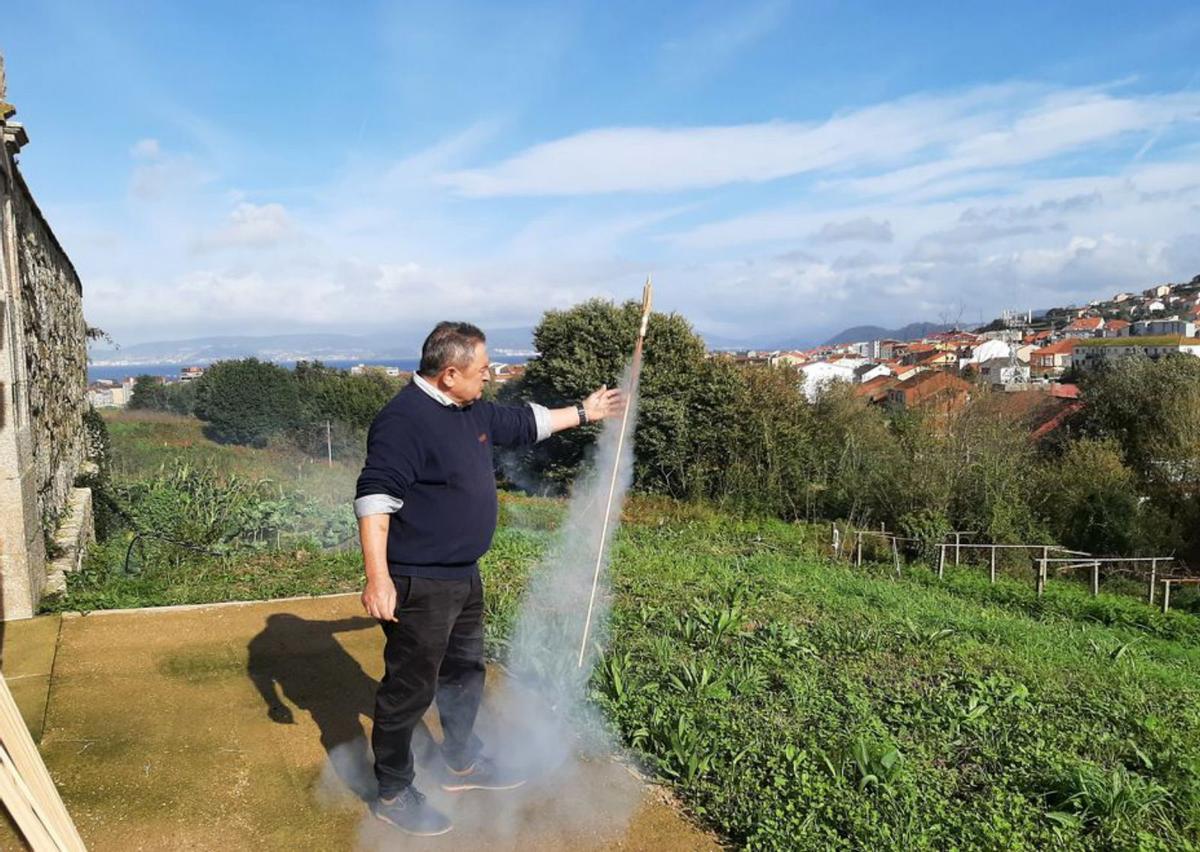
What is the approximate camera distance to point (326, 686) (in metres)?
3.89

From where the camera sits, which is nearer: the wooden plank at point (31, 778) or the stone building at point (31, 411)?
the wooden plank at point (31, 778)

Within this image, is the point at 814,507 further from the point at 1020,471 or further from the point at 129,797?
the point at 129,797

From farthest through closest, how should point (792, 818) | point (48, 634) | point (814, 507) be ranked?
point (814, 507), point (48, 634), point (792, 818)

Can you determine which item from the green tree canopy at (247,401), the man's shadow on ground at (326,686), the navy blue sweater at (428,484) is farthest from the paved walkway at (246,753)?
the green tree canopy at (247,401)

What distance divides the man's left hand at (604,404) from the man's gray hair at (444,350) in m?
0.66

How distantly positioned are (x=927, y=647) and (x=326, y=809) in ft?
11.4

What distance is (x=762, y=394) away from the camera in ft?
73.0

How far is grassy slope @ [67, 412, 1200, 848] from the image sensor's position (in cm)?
288

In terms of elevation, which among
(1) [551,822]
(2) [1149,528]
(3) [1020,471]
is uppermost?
(1) [551,822]

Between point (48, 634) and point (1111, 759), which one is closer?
point (1111, 759)

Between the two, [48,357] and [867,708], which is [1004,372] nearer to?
[867,708]

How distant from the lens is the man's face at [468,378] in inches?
107

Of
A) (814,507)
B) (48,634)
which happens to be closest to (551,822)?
(48,634)

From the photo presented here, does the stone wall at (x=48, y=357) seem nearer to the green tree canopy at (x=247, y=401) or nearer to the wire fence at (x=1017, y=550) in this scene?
the wire fence at (x=1017, y=550)
